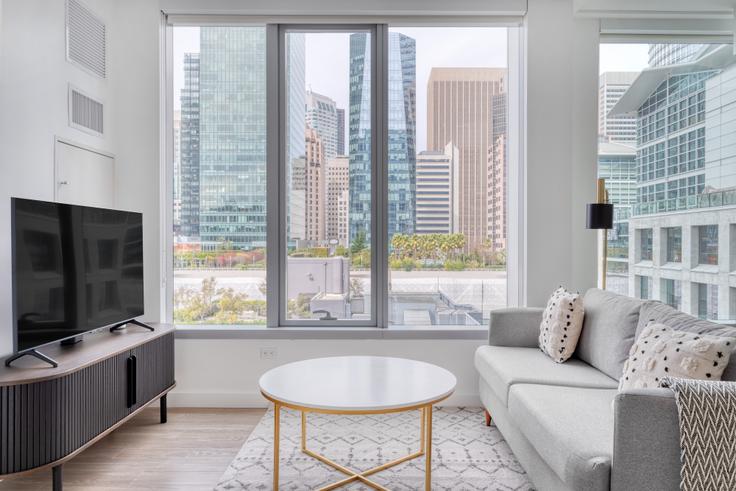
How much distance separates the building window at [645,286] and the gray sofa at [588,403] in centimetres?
76

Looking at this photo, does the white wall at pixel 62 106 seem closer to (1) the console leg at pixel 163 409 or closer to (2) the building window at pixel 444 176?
(1) the console leg at pixel 163 409

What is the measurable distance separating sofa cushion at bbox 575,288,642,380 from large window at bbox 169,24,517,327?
34.4 inches

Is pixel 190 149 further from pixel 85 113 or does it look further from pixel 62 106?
pixel 62 106

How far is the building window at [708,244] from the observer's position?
308cm

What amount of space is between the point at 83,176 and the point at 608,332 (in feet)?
10.8

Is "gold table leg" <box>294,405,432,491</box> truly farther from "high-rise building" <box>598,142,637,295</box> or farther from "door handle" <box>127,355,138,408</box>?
"high-rise building" <box>598,142,637,295</box>

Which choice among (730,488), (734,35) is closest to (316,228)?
(730,488)

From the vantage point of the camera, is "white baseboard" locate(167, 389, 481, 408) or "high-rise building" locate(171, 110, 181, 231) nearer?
"white baseboard" locate(167, 389, 481, 408)

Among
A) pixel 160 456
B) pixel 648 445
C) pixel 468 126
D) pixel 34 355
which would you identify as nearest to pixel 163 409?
pixel 160 456

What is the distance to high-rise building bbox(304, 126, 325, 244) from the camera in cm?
339

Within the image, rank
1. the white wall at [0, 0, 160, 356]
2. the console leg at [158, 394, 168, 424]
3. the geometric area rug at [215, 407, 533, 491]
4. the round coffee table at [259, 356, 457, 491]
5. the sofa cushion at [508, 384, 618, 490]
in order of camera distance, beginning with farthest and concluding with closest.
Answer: the console leg at [158, 394, 168, 424], the white wall at [0, 0, 160, 356], the geometric area rug at [215, 407, 533, 491], the round coffee table at [259, 356, 457, 491], the sofa cushion at [508, 384, 618, 490]

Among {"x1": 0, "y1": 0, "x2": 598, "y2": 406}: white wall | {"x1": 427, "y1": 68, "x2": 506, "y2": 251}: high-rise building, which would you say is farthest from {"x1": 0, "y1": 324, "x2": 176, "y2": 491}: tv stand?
{"x1": 427, "y1": 68, "x2": 506, "y2": 251}: high-rise building

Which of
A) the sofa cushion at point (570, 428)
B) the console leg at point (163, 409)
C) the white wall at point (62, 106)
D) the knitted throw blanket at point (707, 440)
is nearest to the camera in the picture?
the knitted throw blanket at point (707, 440)

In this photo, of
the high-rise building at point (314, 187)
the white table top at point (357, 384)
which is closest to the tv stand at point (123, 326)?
the white table top at point (357, 384)
